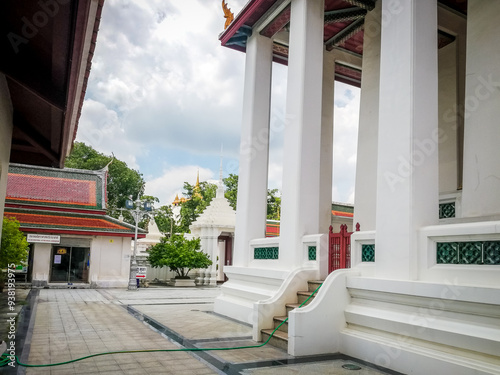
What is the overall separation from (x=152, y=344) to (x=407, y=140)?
4895mm

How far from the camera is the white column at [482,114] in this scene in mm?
6443

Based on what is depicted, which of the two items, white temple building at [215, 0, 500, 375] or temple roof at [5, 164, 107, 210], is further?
temple roof at [5, 164, 107, 210]

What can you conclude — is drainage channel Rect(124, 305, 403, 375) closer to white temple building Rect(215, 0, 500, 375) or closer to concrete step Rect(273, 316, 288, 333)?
white temple building Rect(215, 0, 500, 375)

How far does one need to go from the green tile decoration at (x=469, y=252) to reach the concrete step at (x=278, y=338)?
2.53 metres

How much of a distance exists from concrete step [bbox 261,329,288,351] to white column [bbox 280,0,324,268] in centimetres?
157

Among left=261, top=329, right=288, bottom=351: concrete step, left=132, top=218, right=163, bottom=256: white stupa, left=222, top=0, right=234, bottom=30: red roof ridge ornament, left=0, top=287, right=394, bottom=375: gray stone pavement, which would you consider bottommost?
left=0, top=287, right=394, bottom=375: gray stone pavement

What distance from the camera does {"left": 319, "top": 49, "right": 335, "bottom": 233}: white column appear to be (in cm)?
1118

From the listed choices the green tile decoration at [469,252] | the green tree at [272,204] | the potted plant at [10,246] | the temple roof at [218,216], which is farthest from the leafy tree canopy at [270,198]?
the green tile decoration at [469,252]

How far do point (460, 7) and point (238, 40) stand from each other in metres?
5.25

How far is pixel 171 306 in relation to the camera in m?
12.2

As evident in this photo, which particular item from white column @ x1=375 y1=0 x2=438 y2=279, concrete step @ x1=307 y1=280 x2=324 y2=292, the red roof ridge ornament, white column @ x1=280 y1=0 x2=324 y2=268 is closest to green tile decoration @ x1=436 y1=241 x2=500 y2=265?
white column @ x1=375 y1=0 x2=438 y2=279

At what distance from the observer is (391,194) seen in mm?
6141

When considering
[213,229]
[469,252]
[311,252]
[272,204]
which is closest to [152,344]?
[311,252]

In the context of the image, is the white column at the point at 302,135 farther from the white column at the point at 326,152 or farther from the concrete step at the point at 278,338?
the white column at the point at 326,152
